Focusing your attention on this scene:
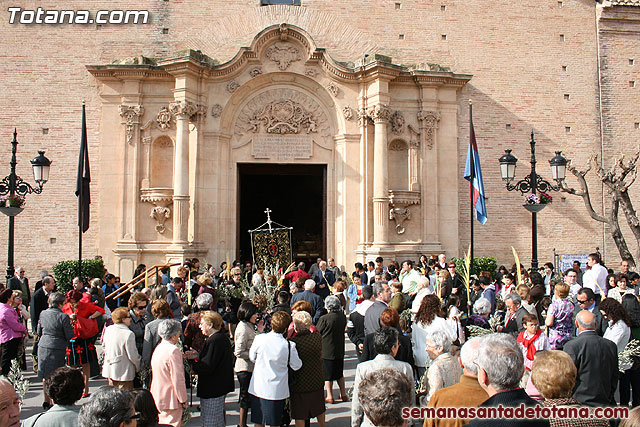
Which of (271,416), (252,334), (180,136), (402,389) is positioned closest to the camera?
(402,389)

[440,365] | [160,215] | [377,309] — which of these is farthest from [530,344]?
[160,215]

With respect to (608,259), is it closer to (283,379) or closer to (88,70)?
(283,379)

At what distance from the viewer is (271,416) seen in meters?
6.02

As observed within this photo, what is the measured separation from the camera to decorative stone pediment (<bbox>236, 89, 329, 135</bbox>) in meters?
18.7

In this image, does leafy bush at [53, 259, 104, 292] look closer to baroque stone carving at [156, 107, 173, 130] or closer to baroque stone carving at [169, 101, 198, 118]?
baroque stone carving at [156, 107, 173, 130]

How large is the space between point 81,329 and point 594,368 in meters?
6.88

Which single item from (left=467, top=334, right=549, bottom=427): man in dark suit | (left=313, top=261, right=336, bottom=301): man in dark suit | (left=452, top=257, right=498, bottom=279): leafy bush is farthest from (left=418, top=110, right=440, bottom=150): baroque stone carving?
(left=467, top=334, right=549, bottom=427): man in dark suit

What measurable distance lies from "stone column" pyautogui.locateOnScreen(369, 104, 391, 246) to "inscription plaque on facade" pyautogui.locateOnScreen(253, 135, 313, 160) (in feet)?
7.98

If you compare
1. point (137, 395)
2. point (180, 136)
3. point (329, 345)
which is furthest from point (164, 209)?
point (137, 395)

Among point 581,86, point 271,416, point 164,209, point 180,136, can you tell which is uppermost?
point 581,86

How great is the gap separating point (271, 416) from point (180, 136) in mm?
12884

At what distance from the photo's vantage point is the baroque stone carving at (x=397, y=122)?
18.3 metres

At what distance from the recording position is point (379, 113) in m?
17.6

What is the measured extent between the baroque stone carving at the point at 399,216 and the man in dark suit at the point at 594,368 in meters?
12.5
